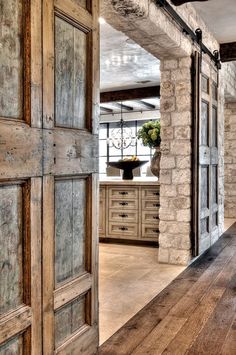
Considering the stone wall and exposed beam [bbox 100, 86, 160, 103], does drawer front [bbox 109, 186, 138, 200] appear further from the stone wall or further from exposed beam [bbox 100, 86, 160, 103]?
exposed beam [bbox 100, 86, 160, 103]

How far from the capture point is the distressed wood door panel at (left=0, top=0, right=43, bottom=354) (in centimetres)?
150

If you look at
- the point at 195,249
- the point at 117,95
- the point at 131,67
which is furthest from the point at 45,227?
the point at 117,95

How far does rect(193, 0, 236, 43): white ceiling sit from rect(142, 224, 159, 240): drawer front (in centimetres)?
259

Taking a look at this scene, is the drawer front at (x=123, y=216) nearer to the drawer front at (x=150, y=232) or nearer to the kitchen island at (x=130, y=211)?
the kitchen island at (x=130, y=211)

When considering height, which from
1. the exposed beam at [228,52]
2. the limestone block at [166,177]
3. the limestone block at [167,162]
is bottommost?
the limestone block at [166,177]

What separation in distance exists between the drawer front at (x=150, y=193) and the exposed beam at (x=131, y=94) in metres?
3.87

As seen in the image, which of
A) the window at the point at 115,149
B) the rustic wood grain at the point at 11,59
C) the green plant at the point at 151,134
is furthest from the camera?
the window at the point at 115,149

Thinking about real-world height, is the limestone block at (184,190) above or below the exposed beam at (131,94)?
below

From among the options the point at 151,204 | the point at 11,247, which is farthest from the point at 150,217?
the point at 11,247

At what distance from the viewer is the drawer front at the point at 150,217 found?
491 cm

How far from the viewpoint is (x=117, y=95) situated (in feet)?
28.7

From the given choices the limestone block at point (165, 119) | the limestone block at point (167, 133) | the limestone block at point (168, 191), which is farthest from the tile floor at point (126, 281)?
the limestone block at point (165, 119)

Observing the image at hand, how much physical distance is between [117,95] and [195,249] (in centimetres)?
537

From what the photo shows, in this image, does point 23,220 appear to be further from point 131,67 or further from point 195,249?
point 131,67
